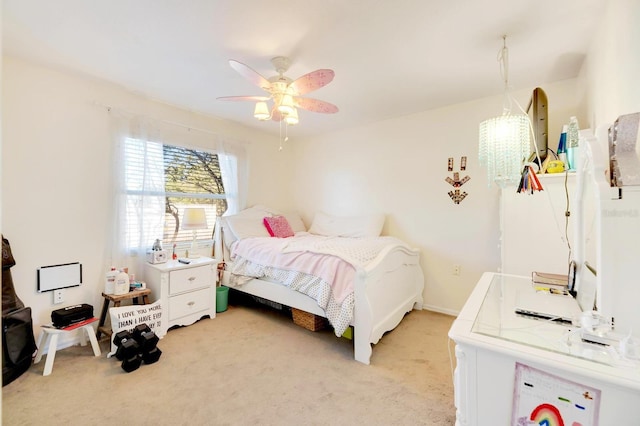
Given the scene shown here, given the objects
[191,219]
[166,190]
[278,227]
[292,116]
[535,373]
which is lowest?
[535,373]

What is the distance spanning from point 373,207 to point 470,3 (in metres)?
2.42

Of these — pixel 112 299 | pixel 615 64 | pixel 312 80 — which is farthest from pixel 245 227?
pixel 615 64

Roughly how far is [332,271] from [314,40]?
168 centimetres

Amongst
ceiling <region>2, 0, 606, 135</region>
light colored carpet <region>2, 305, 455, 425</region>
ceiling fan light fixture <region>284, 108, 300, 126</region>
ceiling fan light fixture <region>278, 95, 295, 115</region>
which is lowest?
light colored carpet <region>2, 305, 455, 425</region>

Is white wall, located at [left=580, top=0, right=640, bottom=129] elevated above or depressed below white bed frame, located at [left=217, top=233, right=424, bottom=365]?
above

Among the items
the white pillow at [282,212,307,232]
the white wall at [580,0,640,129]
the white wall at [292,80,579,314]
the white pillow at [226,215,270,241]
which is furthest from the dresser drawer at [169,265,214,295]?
the white wall at [580,0,640,129]

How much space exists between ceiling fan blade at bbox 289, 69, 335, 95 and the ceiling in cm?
24

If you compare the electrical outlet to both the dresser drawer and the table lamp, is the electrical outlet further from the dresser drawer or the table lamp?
the table lamp

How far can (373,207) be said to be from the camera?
389 centimetres

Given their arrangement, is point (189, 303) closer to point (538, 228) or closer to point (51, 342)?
point (51, 342)

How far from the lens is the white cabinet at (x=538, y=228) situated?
2.12 metres

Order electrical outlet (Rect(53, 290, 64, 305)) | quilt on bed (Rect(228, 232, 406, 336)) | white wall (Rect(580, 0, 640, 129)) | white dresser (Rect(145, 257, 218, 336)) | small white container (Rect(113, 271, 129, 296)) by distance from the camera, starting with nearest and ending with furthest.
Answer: white wall (Rect(580, 0, 640, 129)) → quilt on bed (Rect(228, 232, 406, 336)) → electrical outlet (Rect(53, 290, 64, 305)) → small white container (Rect(113, 271, 129, 296)) → white dresser (Rect(145, 257, 218, 336))

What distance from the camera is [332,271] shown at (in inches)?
98.0

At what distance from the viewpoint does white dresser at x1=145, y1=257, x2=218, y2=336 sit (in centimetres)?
280
